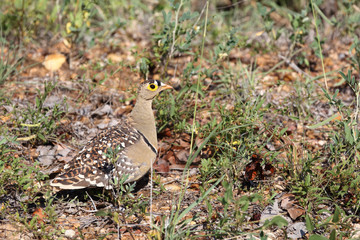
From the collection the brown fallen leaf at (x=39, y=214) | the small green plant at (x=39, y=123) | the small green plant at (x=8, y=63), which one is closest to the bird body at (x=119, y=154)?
the brown fallen leaf at (x=39, y=214)

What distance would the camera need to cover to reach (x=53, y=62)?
5410mm

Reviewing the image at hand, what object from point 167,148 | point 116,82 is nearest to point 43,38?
point 116,82

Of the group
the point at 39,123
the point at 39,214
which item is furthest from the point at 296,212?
the point at 39,123

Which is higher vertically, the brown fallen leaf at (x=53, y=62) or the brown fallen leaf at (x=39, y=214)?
the brown fallen leaf at (x=53, y=62)

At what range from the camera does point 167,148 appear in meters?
4.22

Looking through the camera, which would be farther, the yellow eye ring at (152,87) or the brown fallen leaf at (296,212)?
the yellow eye ring at (152,87)

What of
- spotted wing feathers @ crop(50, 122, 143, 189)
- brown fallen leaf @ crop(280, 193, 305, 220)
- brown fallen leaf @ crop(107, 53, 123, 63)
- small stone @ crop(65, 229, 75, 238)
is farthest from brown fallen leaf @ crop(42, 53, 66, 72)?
brown fallen leaf @ crop(280, 193, 305, 220)

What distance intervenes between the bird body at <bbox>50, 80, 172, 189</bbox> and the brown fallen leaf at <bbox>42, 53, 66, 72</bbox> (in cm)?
185

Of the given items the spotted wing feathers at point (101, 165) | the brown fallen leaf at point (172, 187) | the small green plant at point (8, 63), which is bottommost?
the brown fallen leaf at point (172, 187)

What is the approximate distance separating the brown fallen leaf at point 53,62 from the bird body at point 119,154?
185 centimetres

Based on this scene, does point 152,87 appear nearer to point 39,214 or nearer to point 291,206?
point 39,214

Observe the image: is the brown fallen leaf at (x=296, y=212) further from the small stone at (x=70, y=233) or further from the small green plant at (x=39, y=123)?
the small green plant at (x=39, y=123)

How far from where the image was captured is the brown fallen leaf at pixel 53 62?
5384 mm

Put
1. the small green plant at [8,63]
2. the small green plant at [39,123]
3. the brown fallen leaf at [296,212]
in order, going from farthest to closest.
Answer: the small green plant at [8,63]
the small green plant at [39,123]
the brown fallen leaf at [296,212]
